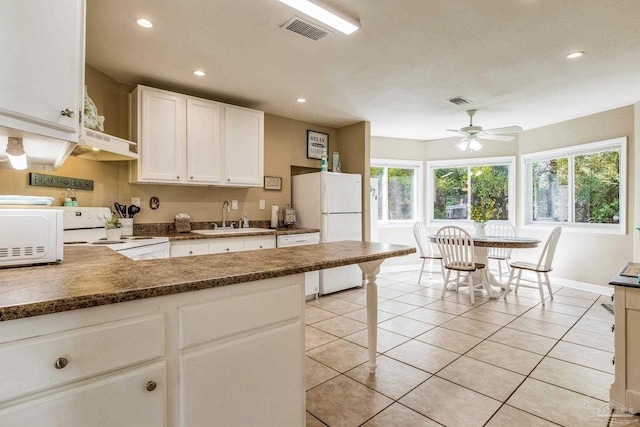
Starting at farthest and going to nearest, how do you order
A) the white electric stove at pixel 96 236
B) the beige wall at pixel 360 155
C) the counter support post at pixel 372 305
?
the beige wall at pixel 360 155, the white electric stove at pixel 96 236, the counter support post at pixel 372 305

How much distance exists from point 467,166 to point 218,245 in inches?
189

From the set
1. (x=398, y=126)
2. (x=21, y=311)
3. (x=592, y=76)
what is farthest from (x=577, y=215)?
(x=21, y=311)

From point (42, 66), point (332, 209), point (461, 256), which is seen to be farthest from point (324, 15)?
point (461, 256)

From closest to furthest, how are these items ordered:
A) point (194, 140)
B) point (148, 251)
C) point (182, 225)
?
1. point (148, 251)
2. point (194, 140)
3. point (182, 225)

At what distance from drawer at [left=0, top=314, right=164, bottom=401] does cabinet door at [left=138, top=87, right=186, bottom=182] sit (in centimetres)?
254

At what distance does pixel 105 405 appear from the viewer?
3.12 feet

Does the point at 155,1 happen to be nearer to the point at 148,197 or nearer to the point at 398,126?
the point at 148,197

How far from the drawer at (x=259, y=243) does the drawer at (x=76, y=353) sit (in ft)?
8.39

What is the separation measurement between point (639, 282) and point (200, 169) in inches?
142

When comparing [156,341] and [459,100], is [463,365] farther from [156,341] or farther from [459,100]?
[459,100]

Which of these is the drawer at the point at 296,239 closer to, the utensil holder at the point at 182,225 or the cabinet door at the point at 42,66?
the utensil holder at the point at 182,225

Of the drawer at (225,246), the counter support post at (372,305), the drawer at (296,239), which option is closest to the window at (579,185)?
the drawer at (296,239)

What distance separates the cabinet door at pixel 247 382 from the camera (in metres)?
1.13

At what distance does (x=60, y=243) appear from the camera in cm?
144
